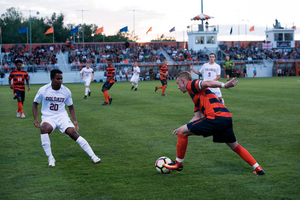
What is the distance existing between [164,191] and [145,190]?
27 centimetres

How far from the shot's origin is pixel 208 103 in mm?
5117

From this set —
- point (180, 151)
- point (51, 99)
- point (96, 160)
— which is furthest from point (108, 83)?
point (180, 151)

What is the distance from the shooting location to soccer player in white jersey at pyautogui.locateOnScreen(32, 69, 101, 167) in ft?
20.0

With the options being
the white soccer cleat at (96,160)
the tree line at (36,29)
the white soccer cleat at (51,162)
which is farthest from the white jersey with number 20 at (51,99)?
the tree line at (36,29)

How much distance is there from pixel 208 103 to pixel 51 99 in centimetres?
296

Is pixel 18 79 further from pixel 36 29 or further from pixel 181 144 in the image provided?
pixel 36 29

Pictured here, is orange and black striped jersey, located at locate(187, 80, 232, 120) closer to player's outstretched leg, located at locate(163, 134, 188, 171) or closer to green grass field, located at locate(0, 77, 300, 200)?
player's outstretched leg, located at locate(163, 134, 188, 171)

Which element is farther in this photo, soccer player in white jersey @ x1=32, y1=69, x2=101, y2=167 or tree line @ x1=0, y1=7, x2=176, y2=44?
tree line @ x1=0, y1=7, x2=176, y2=44

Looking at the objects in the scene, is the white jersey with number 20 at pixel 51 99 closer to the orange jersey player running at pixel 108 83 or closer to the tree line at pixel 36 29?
the orange jersey player running at pixel 108 83

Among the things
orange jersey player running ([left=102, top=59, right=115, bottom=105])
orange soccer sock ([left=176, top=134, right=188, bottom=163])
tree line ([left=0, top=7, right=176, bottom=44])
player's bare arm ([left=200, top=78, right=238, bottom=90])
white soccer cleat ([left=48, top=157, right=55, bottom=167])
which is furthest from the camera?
tree line ([left=0, top=7, right=176, bottom=44])

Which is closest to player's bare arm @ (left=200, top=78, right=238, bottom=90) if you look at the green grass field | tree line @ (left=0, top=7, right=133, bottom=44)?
the green grass field

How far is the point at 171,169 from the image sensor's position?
5.46m

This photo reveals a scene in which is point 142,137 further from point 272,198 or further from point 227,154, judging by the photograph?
point 272,198

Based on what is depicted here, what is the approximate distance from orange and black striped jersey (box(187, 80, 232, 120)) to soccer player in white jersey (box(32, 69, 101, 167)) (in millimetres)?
2263
